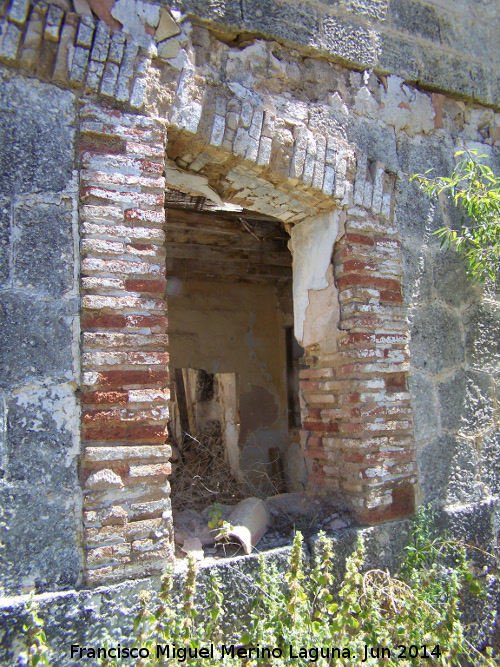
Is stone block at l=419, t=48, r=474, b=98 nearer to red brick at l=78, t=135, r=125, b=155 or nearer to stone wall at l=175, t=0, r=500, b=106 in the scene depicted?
stone wall at l=175, t=0, r=500, b=106

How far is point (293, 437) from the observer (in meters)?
6.46

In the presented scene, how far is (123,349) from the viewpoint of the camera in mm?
2219

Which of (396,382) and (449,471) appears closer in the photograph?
(396,382)

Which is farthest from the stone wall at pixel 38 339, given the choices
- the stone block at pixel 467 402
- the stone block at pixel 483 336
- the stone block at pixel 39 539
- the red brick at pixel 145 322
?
the stone block at pixel 483 336

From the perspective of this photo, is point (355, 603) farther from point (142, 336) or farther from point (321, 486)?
point (142, 336)

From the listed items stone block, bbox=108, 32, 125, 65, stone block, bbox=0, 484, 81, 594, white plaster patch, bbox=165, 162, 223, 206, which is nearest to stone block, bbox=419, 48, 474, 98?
white plaster patch, bbox=165, 162, 223, 206

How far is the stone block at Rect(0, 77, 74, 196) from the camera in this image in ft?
7.12

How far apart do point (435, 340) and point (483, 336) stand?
42cm

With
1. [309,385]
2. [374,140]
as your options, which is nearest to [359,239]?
[374,140]

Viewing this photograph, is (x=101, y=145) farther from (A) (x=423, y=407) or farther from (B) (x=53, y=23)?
(A) (x=423, y=407)

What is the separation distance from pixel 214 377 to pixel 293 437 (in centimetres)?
145

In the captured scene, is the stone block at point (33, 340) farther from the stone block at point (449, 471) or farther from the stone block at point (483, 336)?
the stone block at point (483, 336)

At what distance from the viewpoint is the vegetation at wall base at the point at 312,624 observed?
6.45ft

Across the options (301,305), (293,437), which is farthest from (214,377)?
(301,305)
